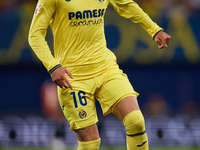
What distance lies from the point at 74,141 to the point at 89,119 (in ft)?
17.2

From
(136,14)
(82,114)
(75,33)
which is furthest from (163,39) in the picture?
(82,114)

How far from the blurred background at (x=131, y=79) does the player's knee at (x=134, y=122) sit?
5.01 metres

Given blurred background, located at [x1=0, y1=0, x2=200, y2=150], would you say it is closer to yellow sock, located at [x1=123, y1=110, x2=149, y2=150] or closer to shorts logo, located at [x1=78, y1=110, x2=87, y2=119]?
shorts logo, located at [x1=78, y1=110, x2=87, y2=119]

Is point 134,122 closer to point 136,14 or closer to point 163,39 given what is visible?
point 163,39

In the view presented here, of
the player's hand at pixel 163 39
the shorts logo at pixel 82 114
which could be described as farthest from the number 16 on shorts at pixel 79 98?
the player's hand at pixel 163 39

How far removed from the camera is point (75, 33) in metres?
4.74

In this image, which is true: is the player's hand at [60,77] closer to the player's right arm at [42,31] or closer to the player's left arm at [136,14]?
the player's right arm at [42,31]

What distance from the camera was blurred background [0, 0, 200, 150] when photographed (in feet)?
33.3

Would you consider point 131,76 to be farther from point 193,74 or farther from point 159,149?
point 159,149

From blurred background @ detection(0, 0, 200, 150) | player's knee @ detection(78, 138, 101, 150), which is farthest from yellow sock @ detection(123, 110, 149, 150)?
blurred background @ detection(0, 0, 200, 150)

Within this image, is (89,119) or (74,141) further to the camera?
(74,141)

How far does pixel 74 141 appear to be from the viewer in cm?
980

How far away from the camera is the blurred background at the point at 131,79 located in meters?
10.1

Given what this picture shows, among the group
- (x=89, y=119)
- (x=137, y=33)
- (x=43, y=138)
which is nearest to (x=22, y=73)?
(x=43, y=138)
